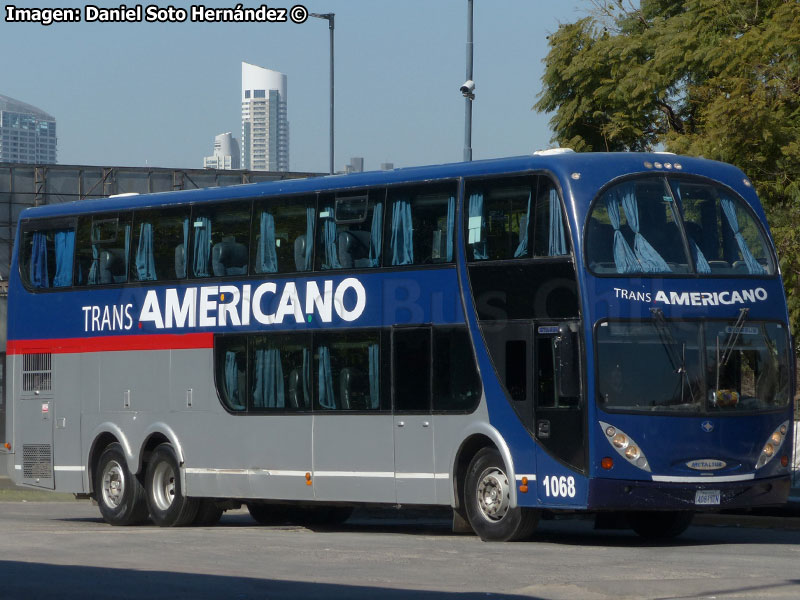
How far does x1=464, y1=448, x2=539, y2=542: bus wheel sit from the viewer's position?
16750 millimetres

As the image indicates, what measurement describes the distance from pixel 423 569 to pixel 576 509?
2990 mm

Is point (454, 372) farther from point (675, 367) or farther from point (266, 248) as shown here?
point (266, 248)

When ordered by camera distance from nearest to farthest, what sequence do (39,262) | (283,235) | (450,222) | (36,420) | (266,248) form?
(450,222)
(283,235)
(266,248)
(39,262)
(36,420)

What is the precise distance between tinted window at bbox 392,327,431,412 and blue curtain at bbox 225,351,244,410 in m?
2.79

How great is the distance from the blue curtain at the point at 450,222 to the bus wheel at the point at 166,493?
5492 mm

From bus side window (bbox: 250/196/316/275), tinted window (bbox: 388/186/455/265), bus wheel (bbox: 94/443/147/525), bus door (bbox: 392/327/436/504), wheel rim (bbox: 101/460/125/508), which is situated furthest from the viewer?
wheel rim (bbox: 101/460/125/508)

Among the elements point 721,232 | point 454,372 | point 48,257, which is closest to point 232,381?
point 454,372

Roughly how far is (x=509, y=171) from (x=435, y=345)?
2102 mm

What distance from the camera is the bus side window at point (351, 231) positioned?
1838 centimetres

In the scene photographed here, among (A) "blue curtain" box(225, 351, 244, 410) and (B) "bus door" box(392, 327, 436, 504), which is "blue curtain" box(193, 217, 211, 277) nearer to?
(A) "blue curtain" box(225, 351, 244, 410)

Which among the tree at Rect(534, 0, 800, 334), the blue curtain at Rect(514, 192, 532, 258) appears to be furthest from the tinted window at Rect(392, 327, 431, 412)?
the tree at Rect(534, 0, 800, 334)

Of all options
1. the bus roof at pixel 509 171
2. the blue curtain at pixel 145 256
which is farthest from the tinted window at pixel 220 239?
the blue curtain at pixel 145 256

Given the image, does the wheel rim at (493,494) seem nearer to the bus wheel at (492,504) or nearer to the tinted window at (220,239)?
the bus wheel at (492,504)

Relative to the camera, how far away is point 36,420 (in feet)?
76.1
